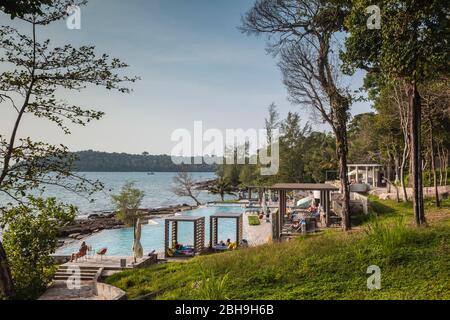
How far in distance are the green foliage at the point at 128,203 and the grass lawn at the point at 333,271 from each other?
Result: 2297cm

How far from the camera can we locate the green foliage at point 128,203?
1300 inches

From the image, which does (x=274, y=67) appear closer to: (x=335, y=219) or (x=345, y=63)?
(x=345, y=63)

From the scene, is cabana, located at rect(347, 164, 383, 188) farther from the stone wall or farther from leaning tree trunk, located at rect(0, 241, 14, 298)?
leaning tree trunk, located at rect(0, 241, 14, 298)

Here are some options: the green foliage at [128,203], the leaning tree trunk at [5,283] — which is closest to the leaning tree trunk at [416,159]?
the leaning tree trunk at [5,283]

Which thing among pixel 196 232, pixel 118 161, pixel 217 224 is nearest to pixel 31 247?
pixel 196 232

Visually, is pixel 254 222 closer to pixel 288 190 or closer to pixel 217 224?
pixel 217 224

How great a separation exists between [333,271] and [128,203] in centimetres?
2770

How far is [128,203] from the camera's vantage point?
3338 cm

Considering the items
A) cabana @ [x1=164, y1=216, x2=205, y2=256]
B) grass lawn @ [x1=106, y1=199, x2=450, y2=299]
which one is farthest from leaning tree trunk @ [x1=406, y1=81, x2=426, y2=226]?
cabana @ [x1=164, y1=216, x2=205, y2=256]

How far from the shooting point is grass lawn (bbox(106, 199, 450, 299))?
681cm

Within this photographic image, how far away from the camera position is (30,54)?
872 cm

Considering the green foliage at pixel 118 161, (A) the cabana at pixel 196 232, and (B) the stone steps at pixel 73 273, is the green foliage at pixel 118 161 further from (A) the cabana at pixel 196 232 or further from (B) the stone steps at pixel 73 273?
(B) the stone steps at pixel 73 273
